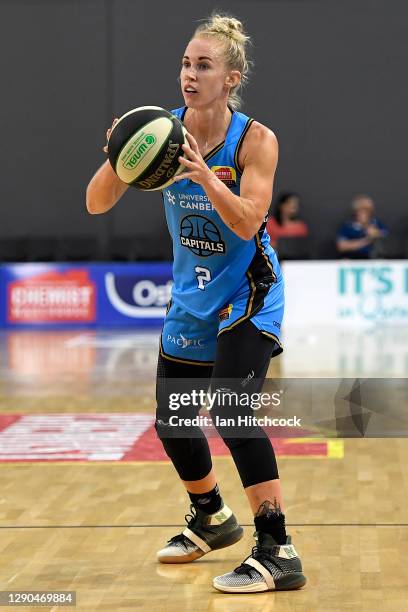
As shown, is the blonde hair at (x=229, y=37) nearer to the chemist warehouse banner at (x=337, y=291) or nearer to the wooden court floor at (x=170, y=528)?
the wooden court floor at (x=170, y=528)

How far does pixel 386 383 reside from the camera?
897cm

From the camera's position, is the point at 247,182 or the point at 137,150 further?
the point at 247,182

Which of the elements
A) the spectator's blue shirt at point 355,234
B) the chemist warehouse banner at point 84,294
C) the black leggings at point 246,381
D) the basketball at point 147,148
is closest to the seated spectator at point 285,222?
the spectator's blue shirt at point 355,234

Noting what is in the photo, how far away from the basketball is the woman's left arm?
43 millimetres

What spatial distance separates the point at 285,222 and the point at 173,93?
9.97 feet

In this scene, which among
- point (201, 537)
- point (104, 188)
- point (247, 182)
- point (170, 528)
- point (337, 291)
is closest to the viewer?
point (247, 182)

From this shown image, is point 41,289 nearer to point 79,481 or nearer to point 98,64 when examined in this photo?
point 98,64

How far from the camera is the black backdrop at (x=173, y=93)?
1708 cm

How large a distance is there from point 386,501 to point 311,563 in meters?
1.09

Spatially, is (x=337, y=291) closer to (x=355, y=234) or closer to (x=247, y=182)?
(x=355, y=234)

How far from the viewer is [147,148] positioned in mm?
3707

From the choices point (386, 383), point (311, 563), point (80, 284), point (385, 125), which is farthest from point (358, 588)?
point (385, 125)

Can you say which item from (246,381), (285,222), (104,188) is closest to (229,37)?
(104,188)
